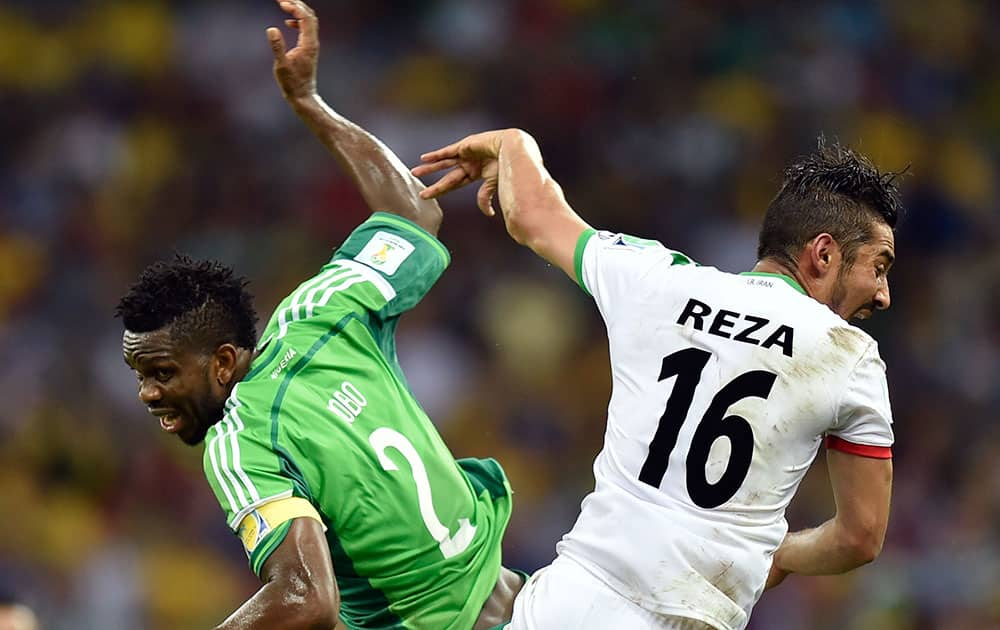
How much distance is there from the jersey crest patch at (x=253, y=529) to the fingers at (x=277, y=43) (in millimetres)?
1690

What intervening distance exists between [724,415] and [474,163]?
1193 millimetres

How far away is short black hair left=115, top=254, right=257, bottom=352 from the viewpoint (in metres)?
4.04

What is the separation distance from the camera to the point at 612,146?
9.89 metres

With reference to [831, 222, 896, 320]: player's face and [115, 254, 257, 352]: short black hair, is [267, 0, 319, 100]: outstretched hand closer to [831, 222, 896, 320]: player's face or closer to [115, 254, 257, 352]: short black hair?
[115, 254, 257, 352]: short black hair

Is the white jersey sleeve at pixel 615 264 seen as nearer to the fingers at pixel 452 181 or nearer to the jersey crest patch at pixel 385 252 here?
the fingers at pixel 452 181

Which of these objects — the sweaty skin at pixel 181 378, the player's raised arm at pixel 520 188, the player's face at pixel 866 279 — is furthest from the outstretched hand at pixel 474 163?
the player's face at pixel 866 279

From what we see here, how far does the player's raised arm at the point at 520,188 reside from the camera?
148 inches

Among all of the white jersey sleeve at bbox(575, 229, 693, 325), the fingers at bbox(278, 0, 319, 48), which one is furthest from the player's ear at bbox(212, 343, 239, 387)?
the fingers at bbox(278, 0, 319, 48)

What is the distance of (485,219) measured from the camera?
952cm

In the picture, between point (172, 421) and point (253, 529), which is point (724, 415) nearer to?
point (253, 529)

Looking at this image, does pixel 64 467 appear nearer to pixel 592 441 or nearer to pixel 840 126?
pixel 592 441

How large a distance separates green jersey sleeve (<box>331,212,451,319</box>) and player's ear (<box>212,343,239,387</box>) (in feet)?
1.62

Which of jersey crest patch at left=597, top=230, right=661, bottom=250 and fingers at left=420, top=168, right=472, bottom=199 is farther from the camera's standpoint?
fingers at left=420, top=168, right=472, bottom=199

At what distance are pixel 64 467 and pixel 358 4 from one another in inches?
165
